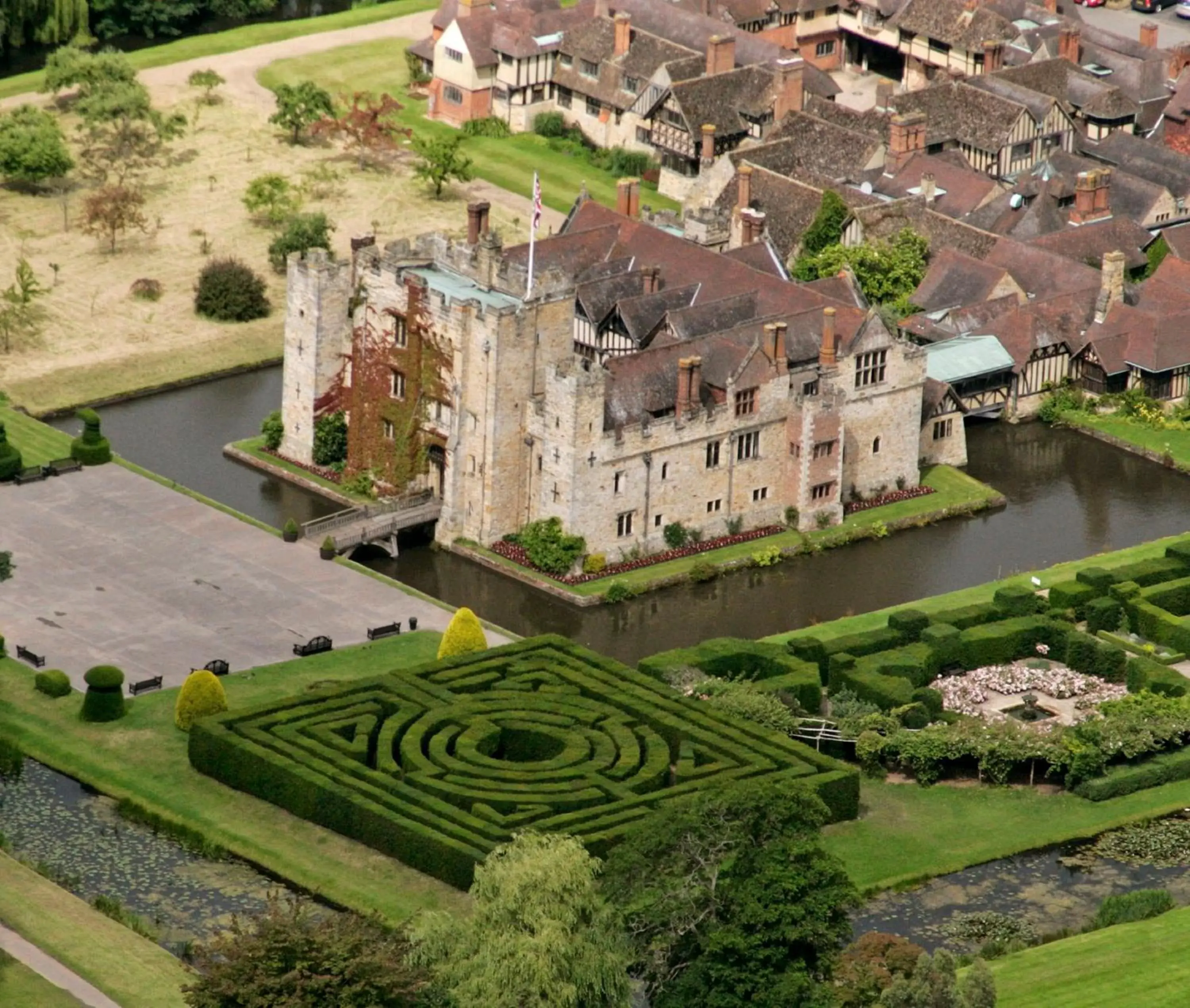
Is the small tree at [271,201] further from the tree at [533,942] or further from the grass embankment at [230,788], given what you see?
the tree at [533,942]

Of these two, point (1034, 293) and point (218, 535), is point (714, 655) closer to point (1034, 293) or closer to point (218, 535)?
point (218, 535)

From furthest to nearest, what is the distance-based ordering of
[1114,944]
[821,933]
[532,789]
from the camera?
1. [532,789]
2. [1114,944]
3. [821,933]

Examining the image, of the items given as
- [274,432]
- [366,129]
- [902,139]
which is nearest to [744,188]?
[902,139]

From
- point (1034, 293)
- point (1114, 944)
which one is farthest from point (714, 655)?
point (1034, 293)

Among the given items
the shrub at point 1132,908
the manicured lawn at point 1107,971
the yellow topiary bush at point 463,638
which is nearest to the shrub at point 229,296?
the yellow topiary bush at point 463,638

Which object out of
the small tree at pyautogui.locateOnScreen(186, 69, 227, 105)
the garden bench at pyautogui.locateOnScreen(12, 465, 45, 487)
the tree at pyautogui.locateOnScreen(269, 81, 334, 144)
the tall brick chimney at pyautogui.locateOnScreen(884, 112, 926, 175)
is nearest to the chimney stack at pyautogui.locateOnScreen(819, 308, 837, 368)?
the garden bench at pyautogui.locateOnScreen(12, 465, 45, 487)

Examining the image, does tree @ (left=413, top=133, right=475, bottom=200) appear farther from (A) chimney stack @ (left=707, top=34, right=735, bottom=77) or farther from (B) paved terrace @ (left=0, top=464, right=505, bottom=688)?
(B) paved terrace @ (left=0, top=464, right=505, bottom=688)
